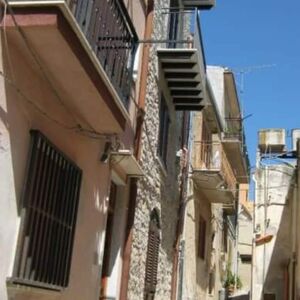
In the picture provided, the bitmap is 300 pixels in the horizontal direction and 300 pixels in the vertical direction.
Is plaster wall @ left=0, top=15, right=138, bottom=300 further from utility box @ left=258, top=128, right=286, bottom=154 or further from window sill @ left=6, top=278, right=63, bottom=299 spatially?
utility box @ left=258, top=128, right=286, bottom=154

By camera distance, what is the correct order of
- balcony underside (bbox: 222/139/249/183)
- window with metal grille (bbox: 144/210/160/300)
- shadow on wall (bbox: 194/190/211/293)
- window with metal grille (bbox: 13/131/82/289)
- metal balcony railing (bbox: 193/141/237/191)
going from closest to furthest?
window with metal grille (bbox: 13/131/82/289) < window with metal grille (bbox: 144/210/160/300) < metal balcony railing (bbox: 193/141/237/191) < shadow on wall (bbox: 194/190/211/293) < balcony underside (bbox: 222/139/249/183)

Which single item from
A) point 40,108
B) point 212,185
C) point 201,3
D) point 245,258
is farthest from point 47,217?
point 245,258

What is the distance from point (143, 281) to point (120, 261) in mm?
1460

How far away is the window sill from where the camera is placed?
17.9ft

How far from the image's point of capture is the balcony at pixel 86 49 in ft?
17.4

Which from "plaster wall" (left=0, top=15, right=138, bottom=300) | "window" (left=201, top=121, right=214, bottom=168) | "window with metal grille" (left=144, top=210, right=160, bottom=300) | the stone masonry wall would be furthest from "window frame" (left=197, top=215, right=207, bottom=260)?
"plaster wall" (left=0, top=15, right=138, bottom=300)

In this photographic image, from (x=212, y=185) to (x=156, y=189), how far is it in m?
5.15

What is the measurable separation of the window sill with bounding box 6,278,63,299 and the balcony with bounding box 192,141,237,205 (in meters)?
9.55

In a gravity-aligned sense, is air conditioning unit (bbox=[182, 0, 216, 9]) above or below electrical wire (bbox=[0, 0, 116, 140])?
above

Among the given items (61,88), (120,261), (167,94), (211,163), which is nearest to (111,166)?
(120,261)

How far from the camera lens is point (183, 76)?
12.4 metres

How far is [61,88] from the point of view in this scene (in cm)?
644

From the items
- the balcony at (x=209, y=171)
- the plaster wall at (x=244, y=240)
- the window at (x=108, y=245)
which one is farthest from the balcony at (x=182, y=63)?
the plaster wall at (x=244, y=240)

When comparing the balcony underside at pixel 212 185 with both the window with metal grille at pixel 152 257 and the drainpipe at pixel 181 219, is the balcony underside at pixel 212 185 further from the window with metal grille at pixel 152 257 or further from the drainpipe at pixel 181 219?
the window with metal grille at pixel 152 257
